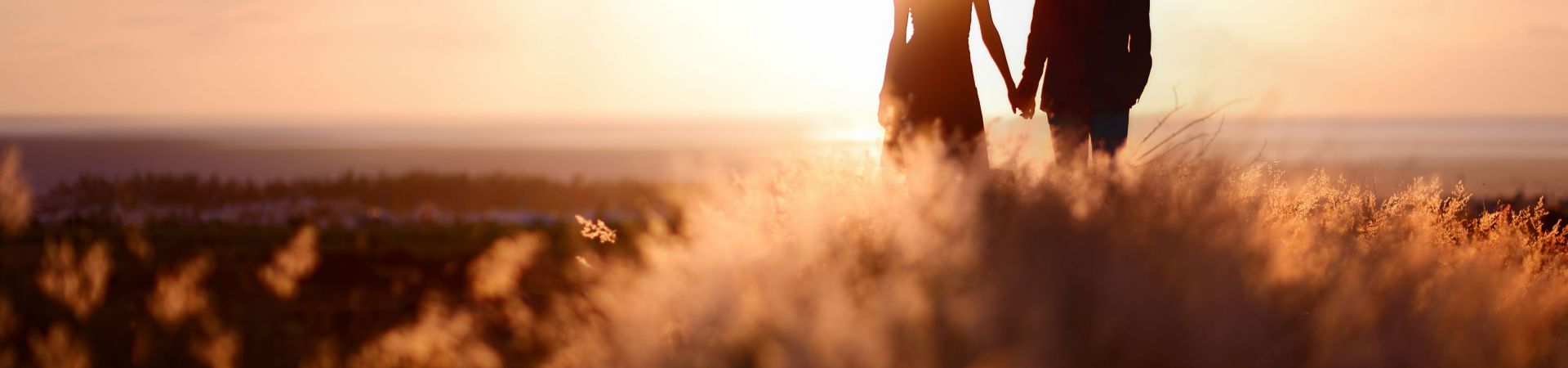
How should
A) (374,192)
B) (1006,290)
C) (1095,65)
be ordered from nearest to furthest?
(1006,290), (1095,65), (374,192)

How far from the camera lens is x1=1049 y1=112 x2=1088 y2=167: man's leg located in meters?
6.70

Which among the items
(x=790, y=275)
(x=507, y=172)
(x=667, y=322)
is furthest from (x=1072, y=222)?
(x=507, y=172)

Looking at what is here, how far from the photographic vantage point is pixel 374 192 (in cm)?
1730

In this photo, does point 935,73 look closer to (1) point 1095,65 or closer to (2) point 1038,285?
(1) point 1095,65

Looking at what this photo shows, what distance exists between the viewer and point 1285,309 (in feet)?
16.1

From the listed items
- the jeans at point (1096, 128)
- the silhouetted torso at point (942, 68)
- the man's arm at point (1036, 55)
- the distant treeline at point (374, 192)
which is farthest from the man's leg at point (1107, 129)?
the distant treeline at point (374, 192)

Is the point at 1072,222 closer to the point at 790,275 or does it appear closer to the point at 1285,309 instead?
the point at 1285,309

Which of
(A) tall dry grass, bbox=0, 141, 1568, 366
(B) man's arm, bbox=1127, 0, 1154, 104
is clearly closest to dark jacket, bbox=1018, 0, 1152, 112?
(B) man's arm, bbox=1127, 0, 1154, 104

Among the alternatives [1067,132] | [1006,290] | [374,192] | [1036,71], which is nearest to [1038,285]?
[1006,290]

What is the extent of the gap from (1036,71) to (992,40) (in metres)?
0.29

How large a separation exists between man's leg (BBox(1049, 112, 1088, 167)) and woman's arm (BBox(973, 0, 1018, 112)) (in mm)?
285

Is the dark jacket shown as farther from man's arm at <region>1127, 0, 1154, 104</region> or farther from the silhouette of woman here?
the silhouette of woman

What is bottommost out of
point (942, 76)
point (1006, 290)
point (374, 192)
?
point (374, 192)

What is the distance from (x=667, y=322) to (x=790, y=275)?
0.49 meters
